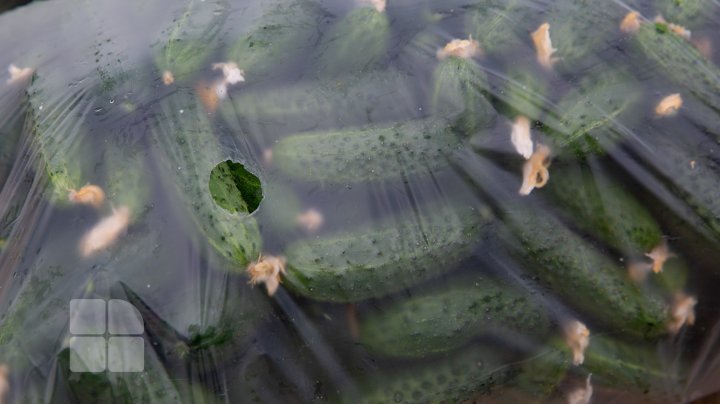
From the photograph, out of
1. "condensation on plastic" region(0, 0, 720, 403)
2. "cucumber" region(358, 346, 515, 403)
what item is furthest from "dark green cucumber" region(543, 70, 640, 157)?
"cucumber" region(358, 346, 515, 403)

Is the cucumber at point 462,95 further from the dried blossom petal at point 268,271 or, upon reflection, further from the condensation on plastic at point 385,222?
the dried blossom petal at point 268,271

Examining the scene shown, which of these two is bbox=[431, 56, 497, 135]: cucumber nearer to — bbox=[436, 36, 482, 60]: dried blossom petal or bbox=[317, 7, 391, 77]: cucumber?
bbox=[436, 36, 482, 60]: dried blossom petal

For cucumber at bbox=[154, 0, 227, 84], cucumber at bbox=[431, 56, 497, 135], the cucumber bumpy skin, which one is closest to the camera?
the cucumber bumpy skin

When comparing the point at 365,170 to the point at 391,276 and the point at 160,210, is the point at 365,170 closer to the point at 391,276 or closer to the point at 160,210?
the point at 391,276

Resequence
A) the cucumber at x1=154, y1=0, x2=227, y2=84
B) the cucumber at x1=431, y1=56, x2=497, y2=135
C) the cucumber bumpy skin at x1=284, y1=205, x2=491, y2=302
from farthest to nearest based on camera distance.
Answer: the cucumber at x1=154, y1=0, x2=227, y2=84
the cucumber at x1=431, y1=56, x2=497, y2=135
the cucumber bumpy skin at x1=284, y1=205, x2=491, y2=302

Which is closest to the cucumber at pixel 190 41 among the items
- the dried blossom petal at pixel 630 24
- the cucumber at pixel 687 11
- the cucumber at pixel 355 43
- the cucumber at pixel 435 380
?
the cucumber at pixel 355 43

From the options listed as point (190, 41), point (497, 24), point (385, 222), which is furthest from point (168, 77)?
point (497, 24)
